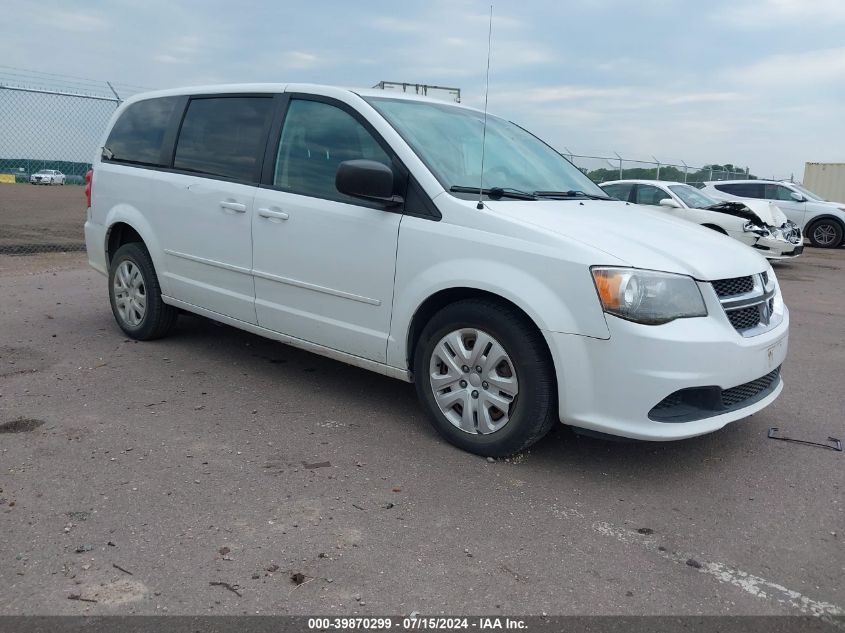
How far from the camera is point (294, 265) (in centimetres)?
456

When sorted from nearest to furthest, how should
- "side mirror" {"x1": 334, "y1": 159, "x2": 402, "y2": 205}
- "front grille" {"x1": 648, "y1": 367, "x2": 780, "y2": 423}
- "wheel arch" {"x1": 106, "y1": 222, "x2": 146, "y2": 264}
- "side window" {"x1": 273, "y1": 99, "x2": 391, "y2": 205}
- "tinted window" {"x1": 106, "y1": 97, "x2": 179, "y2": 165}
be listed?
"front grille" {"x1": 648, "y1": 367, "x2": 780, "y2": 423}
"side mirror" {"x1": 334, "y1": 159, "x2": 402, "y2": 205}
"side window" {"x1": 273, "y1": 99, "x2": 391, "y2": 205}
"tinted window" {"x1": 106, "y1": 97, "x2": 179, "y2": 165}
"wheel arch" {"x1": 106, "y1": 222, "x2": 146, "y2": 264}

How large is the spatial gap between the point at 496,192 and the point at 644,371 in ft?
4.22

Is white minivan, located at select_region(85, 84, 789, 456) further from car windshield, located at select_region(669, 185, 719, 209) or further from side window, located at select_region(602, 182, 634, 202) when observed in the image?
car windshield, located at select_region(669, 185, 719, 209)

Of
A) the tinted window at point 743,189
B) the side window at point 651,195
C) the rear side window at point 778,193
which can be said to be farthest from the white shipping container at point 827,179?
the side window at point 651,195

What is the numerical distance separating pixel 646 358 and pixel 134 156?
4276mm

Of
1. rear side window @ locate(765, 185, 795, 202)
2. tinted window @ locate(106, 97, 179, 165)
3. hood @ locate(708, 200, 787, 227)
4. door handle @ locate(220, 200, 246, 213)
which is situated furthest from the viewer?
rear side window @ locate(765, 185, 795, 202)

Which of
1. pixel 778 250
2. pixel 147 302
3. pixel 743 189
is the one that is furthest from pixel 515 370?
pixel 743 189

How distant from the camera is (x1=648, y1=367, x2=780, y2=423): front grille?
3.52 metres

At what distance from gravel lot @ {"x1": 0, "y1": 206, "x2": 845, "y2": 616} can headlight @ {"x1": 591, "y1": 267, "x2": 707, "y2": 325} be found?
855 mm

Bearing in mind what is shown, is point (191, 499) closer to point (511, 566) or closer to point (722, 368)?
point (511, 566)

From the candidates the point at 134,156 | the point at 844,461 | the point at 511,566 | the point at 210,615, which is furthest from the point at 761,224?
→ the point at 210,615

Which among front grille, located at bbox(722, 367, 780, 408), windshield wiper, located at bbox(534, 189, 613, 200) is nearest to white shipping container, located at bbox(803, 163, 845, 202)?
windshield wiper, located at bbox(534, 189, 613, 200)

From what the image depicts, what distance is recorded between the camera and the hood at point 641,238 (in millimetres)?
3557

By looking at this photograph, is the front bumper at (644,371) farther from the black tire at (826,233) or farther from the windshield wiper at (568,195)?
the black tire at (826,233)
